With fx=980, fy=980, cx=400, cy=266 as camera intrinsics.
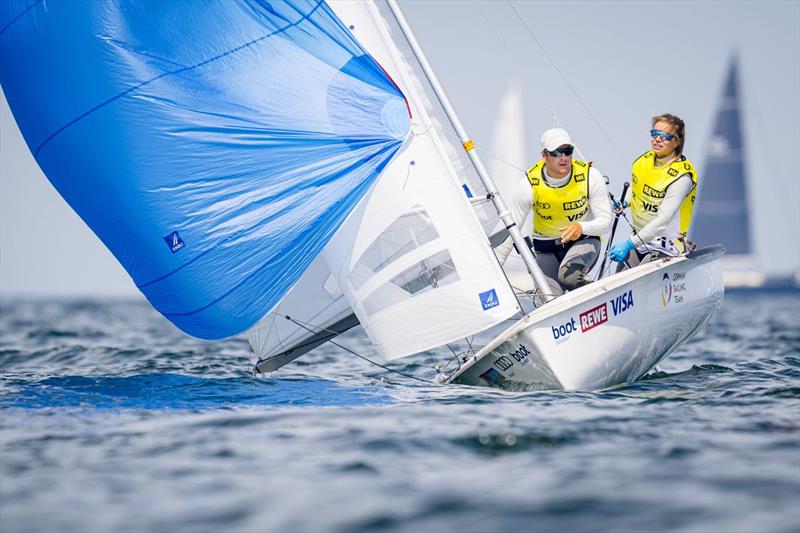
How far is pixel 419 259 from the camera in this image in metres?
7.83

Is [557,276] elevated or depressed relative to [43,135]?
depressed

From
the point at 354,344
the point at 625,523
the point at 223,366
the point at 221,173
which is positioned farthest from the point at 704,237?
the point at 625,523

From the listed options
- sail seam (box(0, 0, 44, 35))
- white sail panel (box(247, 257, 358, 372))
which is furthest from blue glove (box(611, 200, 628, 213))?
sail seam (box(0, 0, 44, 35))

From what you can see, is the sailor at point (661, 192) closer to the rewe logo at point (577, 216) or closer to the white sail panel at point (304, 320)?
the rewe logo at point (577, 216)

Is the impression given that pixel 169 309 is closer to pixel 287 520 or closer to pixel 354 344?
pixel 287 520

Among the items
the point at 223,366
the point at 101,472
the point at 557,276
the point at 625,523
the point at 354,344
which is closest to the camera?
the point at 625,523

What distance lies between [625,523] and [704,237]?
44269 millimetres

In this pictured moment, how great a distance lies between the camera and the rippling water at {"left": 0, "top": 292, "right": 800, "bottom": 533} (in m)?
4.23

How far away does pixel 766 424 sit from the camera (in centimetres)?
601

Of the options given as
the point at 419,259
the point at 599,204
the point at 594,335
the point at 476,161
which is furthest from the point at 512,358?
the point at 476,161

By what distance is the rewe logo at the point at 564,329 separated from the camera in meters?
7.36

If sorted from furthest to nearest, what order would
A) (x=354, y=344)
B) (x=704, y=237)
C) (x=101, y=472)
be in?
(x=704, y=237)
(x=354, y=344)
(x=101, y=472)

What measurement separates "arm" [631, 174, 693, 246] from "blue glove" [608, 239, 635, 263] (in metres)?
0.06

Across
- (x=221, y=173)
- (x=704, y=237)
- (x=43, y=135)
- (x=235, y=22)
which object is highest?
(x=235, y=22)
